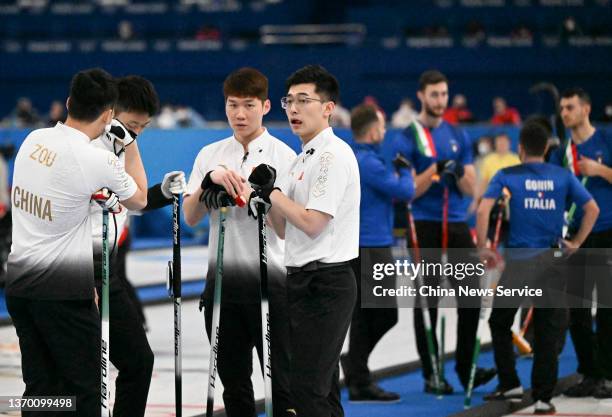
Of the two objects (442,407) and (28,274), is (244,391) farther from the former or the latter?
(442,407)

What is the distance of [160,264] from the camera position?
18.1 m

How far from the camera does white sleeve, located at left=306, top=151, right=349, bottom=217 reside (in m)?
5.80

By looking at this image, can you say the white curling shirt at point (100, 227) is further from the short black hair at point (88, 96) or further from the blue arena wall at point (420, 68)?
the blue arena wall at point (420, 68)

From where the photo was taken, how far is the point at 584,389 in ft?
29.7

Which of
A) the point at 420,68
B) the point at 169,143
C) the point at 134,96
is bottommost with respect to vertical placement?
the point at 134,96

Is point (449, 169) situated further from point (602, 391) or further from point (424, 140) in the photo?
point (602, 391)

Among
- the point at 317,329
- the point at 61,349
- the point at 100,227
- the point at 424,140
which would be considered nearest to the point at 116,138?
the point at 100,227

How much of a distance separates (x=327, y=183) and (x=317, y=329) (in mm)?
708

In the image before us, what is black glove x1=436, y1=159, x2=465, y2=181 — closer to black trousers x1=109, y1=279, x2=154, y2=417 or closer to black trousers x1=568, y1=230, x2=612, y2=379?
black trousers x1=568, y1=230, x2=612, y2=379

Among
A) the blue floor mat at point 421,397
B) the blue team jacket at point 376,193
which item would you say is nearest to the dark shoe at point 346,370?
the blue floor mat at point 421,397

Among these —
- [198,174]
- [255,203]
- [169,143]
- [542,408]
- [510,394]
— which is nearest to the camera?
[255,203]

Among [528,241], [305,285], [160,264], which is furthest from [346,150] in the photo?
[160,264]

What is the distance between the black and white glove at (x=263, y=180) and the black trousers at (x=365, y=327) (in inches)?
118

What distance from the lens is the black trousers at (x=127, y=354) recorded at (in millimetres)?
6312
